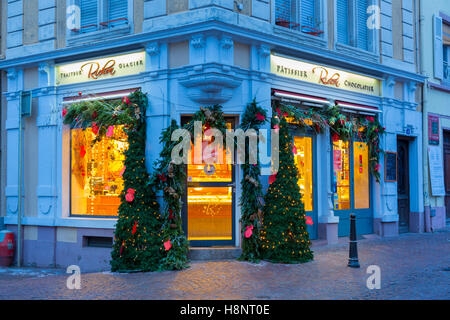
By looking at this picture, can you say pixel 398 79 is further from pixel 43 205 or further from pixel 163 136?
pixel 43 205

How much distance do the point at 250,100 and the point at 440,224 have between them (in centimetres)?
809

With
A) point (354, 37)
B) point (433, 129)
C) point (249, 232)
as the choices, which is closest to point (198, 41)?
point (249, 232)

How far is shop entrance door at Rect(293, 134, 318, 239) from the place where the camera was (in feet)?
36.7

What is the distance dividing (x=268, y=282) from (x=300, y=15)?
6244mm

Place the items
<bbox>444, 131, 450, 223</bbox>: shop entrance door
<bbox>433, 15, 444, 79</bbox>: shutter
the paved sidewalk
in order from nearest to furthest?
the paved sidewalk → <bbox>433, 15, 444, 79</bbox>: shutter → <bbox>444, 131, 450, 223</bbox>: shop entrance door

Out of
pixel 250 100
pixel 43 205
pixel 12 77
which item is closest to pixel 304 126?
pixel 250 100

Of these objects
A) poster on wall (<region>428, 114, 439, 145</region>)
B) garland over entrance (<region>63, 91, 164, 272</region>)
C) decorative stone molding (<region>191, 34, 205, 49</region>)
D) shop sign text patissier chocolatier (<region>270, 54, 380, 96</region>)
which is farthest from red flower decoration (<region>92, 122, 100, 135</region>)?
poster on wall (<region>428, 114, 439, 145</region>)

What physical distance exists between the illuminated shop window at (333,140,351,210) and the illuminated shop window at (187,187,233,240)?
3.30 meters

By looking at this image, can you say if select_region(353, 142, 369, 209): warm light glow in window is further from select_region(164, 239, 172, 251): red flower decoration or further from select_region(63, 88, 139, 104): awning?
select_region(63, 88, 139, 104): awning

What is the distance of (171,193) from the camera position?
8.81 m

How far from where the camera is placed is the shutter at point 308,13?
1124cm

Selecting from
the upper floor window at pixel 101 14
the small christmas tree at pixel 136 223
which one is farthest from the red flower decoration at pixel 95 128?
the upper floor window at pixel 101 14

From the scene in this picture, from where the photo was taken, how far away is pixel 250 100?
31.4ft

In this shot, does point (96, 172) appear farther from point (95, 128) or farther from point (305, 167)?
point (305, 167)
